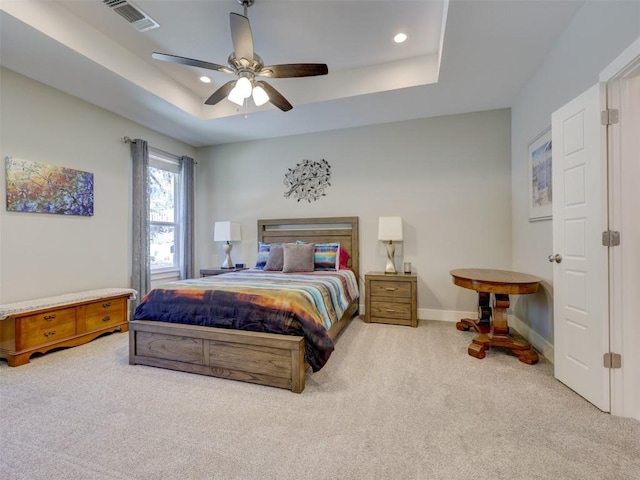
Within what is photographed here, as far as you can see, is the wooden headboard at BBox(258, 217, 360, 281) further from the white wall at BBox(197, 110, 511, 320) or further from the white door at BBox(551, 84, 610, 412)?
the white door at BBox(551, 84, 610, 412)

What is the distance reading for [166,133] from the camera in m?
4.44

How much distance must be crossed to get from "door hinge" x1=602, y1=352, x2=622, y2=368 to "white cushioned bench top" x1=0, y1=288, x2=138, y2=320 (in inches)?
174

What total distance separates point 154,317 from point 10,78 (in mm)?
2792

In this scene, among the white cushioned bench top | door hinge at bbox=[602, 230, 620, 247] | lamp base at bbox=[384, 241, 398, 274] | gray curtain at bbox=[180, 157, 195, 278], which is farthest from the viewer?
gray curtain at bbox=[180, 157, 195, 278]

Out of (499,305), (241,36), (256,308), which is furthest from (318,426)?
(241,36)

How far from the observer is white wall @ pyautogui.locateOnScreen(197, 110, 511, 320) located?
12.0 ft

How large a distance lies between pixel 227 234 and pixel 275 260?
1.16 m

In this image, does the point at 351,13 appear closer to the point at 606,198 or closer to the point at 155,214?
the point at 606,198

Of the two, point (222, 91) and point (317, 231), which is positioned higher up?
point (222, 91)

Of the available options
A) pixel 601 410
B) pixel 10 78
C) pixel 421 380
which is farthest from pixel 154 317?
pixel 601 410

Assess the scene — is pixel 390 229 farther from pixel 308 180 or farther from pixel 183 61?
pixel 183 61

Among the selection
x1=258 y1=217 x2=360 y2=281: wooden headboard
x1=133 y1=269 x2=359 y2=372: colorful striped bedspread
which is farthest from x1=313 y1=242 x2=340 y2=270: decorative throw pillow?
x1=133 y1=269 x2=359 y2=372: colorful striped bedspread

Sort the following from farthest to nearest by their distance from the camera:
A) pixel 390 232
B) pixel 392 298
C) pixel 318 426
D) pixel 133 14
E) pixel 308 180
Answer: pixel 308 180
pixel 390 232
pixel 392 298
pixel 133 14
pixel 318 426

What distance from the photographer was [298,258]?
12.2 ft
